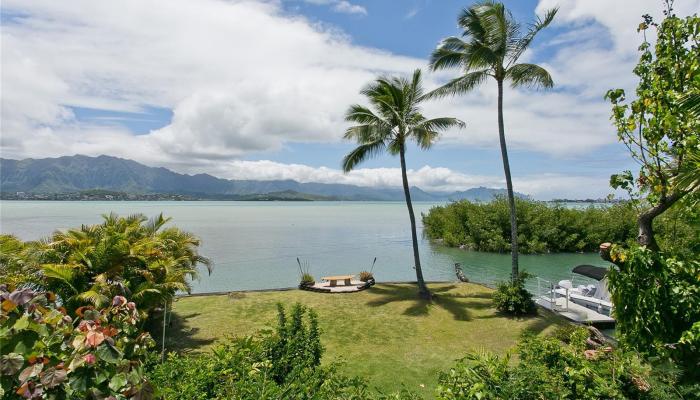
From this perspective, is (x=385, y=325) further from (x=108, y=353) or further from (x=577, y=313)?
(x=108, y=353)


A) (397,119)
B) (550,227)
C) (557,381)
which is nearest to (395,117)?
(397,119)

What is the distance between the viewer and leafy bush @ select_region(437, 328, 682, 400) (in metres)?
A: 3.41

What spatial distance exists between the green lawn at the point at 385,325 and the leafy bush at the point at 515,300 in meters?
0.36

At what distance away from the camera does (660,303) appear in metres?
4.64

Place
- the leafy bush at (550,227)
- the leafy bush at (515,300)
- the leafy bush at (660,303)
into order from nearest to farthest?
the leafy bush at (660,303) → the leafy bush at (515,300) → the leafy bush at (550,227)

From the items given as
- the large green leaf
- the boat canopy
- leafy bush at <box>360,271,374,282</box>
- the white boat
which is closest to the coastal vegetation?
the large green leaf

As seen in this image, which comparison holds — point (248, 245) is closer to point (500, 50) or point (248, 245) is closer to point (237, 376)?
point (500, 50)

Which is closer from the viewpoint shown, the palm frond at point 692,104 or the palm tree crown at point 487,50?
the palm frond at point 692,104

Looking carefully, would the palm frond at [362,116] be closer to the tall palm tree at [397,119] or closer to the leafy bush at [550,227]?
the tall palm tree at [397,119]

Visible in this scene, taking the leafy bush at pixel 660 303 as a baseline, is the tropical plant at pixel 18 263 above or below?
below

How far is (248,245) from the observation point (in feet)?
150

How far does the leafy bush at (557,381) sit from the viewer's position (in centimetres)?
341

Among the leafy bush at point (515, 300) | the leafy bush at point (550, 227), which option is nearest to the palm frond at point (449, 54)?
the leafy bush at point (515, 300)

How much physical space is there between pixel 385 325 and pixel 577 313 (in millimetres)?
7530
